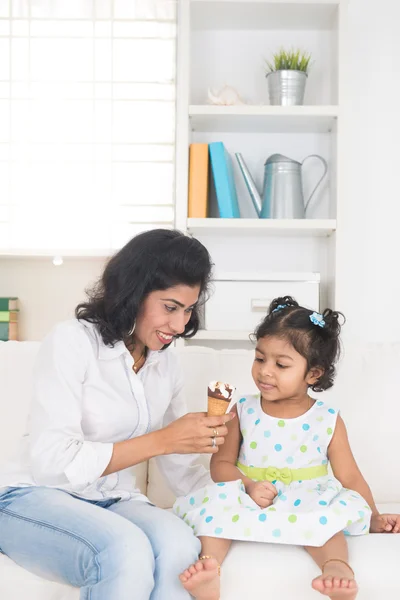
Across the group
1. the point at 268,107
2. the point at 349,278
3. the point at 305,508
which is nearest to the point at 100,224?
the point at 268,107

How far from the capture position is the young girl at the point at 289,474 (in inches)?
63.8

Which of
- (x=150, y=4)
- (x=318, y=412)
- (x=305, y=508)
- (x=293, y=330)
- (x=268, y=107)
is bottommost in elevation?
(x=305, y=508)

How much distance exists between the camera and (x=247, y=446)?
1.93m

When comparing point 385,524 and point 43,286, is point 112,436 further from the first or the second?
point 43,286

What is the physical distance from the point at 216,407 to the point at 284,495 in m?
0.25

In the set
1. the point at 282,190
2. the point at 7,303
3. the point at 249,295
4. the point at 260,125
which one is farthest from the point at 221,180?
the point at 7,303

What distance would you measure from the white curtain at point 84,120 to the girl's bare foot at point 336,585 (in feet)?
6.44

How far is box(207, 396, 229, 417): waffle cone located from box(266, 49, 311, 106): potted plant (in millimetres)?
1789

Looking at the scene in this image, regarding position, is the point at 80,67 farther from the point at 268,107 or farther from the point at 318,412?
the point at 318,412

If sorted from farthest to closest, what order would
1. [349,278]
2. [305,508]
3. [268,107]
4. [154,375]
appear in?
[349,278], [268,107], [154,375], [305,508]

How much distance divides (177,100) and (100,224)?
0.59m

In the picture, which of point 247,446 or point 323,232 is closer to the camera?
point 247,446

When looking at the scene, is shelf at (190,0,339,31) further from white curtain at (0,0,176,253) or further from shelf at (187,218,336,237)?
shelf at (187,218,336,237)

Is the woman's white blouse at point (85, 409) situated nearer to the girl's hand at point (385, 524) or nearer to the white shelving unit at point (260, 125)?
the girl's hand at point (385, 524)
